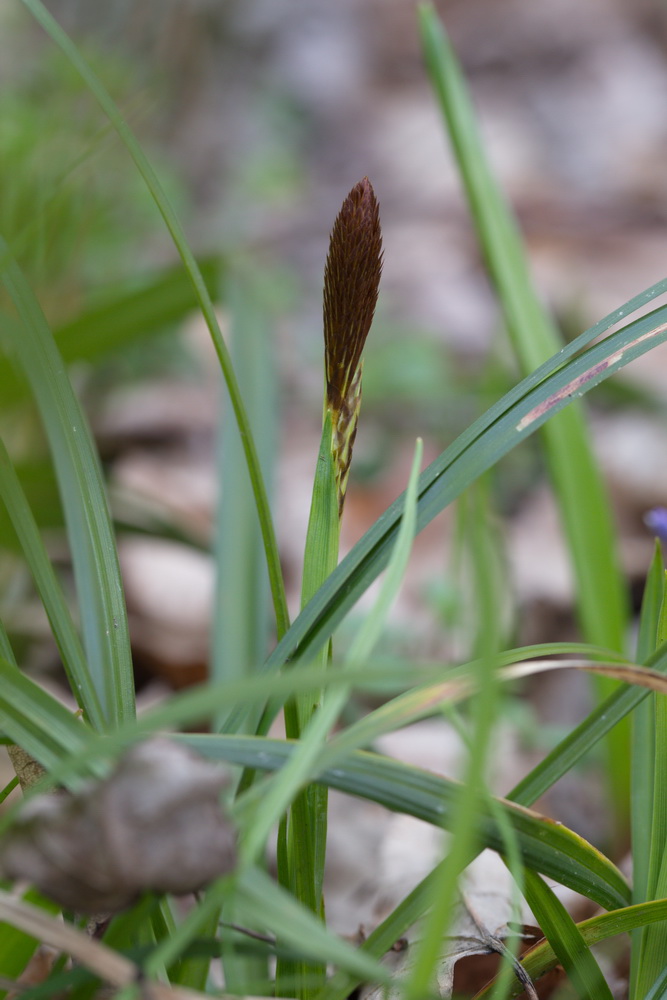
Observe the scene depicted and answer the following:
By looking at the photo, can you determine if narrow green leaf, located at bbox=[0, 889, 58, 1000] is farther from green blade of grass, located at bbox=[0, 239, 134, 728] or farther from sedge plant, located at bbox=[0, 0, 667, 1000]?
green blade of grass, located at bbox=[0, 239, 134, 728]

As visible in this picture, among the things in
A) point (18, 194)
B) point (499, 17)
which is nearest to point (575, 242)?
point (499, 17)

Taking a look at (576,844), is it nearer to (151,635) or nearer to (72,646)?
(72,646)

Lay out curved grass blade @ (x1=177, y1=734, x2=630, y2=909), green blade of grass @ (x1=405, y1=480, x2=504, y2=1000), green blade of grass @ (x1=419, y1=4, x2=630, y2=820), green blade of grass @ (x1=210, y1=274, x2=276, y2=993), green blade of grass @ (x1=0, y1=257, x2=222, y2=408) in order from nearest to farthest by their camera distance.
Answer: green blade of grass @ (x1=405, y1=480, x2=504, y2=1000)
curved grass blade @ (x1=177, y1=734, x2=630, y2=909)
green blade of grass @ (x1=210, y1=274, x2=276, y2=993)
green blade of grass @ (x1=419, y1=4, x2=630, y2=820)
green blade of grass @ (x1=0, y1=257, x2=222, y2=408)

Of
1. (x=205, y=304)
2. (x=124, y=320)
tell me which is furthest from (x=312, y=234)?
(x=205, y=304)

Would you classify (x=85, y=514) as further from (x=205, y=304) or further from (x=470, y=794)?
(x=470, y=794)

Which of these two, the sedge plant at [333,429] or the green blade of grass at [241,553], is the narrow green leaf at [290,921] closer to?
the sedge plant at [333,429]

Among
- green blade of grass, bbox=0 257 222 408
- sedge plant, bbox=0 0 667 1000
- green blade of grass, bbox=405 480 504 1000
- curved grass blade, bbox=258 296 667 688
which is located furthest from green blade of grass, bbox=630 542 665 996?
green blade of grass, bbox=0 257 222 408

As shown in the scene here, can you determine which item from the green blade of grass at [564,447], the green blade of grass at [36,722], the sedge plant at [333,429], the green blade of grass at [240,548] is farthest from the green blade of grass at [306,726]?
the green blade of grass at [564,447]
